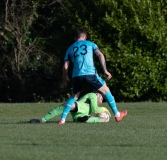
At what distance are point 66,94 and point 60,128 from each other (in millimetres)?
17262

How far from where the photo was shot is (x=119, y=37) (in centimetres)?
2423

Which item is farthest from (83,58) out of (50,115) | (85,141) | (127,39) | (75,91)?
(127,39)

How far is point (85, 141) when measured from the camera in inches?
392

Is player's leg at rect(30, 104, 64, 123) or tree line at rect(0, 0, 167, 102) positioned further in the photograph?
tree line at rect(0, 0, 167, 102)

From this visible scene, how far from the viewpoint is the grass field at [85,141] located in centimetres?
860

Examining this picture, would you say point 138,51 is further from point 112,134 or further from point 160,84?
point 112,134

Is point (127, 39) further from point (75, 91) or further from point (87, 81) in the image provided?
point (87, 81)

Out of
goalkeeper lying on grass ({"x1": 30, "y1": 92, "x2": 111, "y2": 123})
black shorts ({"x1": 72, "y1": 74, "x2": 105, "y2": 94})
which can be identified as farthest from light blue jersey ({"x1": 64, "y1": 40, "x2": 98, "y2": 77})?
goalkeeper lying on grass ({"x1": 30, "y1": 92, "x2": 111, "y2": 123})

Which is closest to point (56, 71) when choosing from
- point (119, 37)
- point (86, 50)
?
point (119, 37)

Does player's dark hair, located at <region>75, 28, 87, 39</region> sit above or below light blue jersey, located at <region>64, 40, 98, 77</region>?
above

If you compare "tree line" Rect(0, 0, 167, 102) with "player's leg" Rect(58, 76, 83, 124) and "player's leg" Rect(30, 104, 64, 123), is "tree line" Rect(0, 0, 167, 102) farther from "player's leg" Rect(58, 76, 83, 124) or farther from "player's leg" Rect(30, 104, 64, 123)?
"player's leg" Rect(58, 76, 83, 124)

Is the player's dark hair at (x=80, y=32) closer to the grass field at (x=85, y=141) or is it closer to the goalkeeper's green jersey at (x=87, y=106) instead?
the goalkeeper's green jersey at (x=87, y=106)

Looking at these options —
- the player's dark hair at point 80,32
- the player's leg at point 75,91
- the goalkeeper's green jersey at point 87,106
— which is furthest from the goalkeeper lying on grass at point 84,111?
the player's dark hair at point 80,32

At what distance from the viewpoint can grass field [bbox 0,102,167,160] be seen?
28.2 ft
